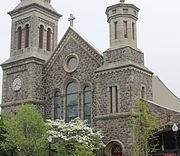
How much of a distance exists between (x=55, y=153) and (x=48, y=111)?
24.8 feet

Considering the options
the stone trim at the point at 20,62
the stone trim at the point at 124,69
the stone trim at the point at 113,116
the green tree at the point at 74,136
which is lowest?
the green tree at the point at 74,136

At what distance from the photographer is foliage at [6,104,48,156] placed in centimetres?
3684

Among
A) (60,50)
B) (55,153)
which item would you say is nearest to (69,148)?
(55,153)

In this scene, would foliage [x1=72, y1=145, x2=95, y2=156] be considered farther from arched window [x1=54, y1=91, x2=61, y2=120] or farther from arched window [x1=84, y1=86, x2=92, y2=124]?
arched window [x1=54, y1=91, x2=61, y2=120]

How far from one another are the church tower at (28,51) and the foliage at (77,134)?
7.37 metres

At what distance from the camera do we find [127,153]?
36.3 m

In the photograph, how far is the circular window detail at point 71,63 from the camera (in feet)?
145

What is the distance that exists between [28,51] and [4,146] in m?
13.2

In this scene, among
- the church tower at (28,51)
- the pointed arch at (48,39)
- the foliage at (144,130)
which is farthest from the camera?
the pointed arch at (48,39)

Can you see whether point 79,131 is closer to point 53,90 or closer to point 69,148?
point 69,148

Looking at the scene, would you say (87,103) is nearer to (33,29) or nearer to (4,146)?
(4,146)

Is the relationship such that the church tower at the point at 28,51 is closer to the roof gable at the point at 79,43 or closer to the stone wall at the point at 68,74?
the stone wall at the point at 68,74

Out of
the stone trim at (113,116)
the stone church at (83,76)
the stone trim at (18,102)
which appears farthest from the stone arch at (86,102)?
the stone trim at (18,102)

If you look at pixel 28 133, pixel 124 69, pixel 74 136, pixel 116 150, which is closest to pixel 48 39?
pixel 124 69
